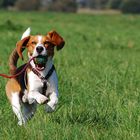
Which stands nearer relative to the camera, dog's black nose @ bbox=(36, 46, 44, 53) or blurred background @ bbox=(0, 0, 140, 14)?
dog's black nose @ bbox=(36, 46, 44, 53)

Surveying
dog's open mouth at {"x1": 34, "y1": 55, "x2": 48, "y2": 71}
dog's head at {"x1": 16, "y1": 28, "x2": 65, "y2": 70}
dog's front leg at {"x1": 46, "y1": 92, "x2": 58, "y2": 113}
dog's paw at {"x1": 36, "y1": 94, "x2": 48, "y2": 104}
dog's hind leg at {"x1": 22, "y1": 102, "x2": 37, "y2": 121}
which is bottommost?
dog's hind leg at {"x1": 22, "y1": 102, "x2": 37, "y2": 121}

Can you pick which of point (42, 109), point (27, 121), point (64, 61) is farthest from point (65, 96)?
point (64, 61)

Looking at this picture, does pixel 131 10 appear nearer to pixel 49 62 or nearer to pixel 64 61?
pixel 64 61

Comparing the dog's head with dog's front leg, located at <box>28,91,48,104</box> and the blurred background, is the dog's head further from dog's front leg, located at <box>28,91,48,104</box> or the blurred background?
the blurred background

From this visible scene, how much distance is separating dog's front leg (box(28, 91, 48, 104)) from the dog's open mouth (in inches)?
10.8

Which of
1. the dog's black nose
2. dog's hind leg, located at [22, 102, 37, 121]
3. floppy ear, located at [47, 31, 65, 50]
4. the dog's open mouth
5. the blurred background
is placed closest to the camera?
the dog's black nose

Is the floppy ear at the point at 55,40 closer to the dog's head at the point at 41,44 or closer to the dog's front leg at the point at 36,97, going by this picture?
the dog's head at the point at 41,44

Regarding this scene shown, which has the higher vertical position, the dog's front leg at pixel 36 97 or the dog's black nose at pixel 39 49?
the dog's black nose at pixel 39 49

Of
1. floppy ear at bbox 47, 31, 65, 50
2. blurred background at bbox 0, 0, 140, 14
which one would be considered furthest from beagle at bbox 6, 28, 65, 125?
blurred background at bbox 0, 0, 140, 14

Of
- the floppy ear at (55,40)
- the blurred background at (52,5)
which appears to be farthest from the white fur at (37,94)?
the blurred background at (52,5)

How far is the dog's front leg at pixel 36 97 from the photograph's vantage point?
6.02 m

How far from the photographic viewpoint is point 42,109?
22.1 ft

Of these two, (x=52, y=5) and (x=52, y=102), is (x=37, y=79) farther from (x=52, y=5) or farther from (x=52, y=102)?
(x=52, y=5)

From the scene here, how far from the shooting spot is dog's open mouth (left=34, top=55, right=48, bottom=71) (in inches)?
239
